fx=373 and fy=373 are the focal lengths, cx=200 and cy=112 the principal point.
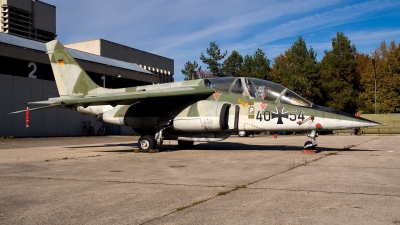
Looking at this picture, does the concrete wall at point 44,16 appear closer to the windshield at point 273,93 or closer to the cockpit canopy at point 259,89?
the cockpit canopy at point 259,89

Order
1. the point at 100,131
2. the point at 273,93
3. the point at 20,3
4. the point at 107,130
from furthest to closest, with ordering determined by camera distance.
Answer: the point at 20,3
the point at 107,130
the point at 100,131
the point at 273,93

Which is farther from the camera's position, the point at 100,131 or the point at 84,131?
the point at 100,131

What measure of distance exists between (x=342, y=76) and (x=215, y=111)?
4401 centimetres

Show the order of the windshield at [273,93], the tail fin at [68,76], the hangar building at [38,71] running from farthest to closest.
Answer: the hangar building at [38,71], the tail fin at [68,76], the windshield at [273,93]

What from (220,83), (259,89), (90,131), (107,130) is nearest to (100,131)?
(107,130)

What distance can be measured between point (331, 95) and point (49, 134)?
122ft

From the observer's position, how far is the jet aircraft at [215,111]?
12047 mm

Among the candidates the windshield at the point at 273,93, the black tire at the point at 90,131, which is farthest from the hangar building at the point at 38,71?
the windshield at the point at 273,93

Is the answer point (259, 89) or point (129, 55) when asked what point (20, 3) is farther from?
point (259, 89)

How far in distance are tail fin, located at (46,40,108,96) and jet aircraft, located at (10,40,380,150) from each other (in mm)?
1867

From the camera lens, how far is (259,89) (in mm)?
12969

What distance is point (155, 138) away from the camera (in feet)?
46.2

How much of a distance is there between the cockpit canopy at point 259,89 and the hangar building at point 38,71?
58.6 ft

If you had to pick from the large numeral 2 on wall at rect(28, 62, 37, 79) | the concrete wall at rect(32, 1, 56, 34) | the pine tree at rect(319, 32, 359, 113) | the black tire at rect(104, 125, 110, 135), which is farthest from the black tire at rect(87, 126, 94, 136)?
the pine tree at rect(319, 32, 359, 113)
